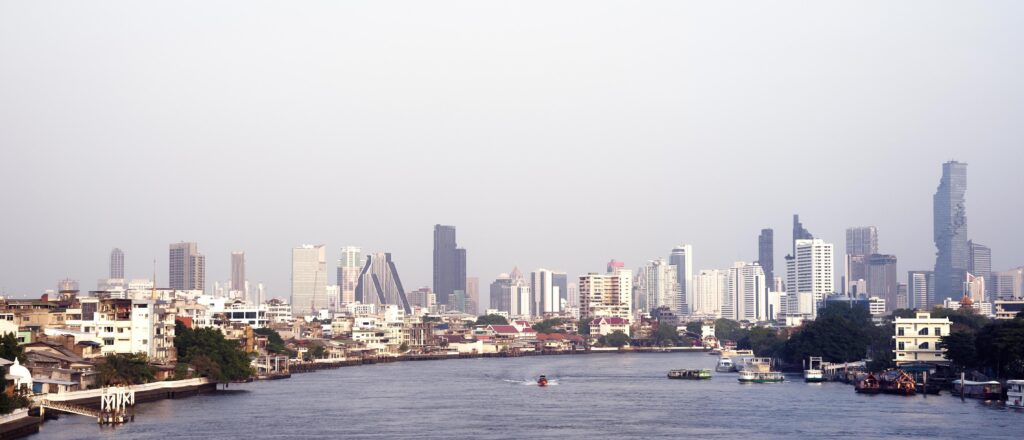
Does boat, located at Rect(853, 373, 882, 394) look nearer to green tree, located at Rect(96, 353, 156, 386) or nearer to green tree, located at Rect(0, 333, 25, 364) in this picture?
green tree, located at Rect(96, 353, 156, 386)

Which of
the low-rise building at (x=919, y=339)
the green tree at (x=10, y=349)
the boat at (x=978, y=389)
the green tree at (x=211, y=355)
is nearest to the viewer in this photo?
the green tree at (x=10, y=349)

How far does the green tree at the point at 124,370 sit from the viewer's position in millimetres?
61062

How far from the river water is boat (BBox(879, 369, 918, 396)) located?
1.66 meters

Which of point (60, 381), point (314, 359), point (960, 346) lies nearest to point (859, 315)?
point (314, 359)

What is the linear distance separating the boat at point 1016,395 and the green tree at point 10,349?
38.5 meters

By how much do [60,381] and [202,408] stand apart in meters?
6.06

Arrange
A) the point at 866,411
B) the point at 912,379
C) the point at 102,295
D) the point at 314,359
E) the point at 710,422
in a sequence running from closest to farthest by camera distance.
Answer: the point at 710,422, the point at 866,411, the point at 912,379, the point at 102,295, the point at 314,359

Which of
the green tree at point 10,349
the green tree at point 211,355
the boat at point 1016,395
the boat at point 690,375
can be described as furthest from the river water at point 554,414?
the boat at point 690,375

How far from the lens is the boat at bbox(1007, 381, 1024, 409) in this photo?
60094 millimetres

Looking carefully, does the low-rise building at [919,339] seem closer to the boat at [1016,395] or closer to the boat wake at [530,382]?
the boat wake at [530,382]

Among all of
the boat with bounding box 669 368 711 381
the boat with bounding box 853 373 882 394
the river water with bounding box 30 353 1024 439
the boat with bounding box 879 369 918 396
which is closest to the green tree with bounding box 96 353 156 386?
the river water with bounding box 30 353 1024 439

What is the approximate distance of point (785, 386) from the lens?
82000mm

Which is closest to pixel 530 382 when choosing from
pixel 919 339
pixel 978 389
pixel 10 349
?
pixel 919 339

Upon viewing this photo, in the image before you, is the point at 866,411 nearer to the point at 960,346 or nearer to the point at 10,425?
the point at 960,346
